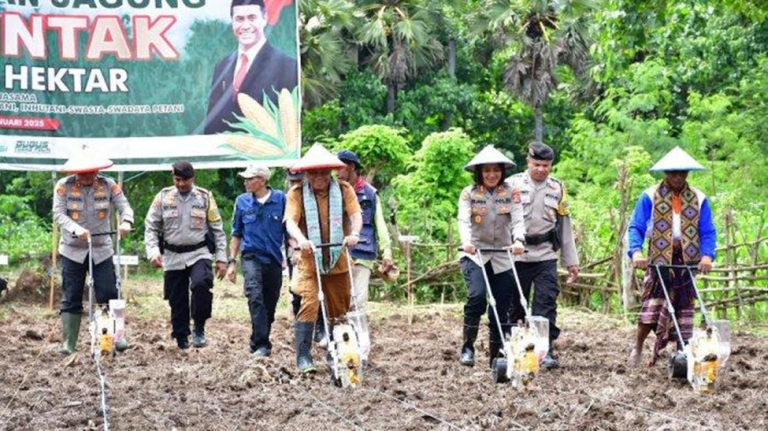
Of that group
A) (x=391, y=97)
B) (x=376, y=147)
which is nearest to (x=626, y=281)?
(x=376, y=147)

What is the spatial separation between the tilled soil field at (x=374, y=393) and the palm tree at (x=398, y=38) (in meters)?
21.0

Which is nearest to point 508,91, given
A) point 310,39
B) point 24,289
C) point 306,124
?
point 306,124

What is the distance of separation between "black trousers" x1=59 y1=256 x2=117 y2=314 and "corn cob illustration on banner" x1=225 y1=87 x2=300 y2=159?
16.5 ft

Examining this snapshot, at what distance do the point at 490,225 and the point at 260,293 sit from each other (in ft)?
7.15

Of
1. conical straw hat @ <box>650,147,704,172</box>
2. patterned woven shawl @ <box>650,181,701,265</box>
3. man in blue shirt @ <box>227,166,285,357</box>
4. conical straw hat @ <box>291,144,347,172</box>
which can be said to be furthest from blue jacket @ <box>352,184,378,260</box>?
conical straw hat @ <box>650,147,704,172</box>

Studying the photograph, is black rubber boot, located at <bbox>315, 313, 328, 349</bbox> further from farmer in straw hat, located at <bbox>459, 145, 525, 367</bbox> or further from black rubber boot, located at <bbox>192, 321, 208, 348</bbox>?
farmer in straw hat, located at <bbox>459, 145, 525, 367</bbox>

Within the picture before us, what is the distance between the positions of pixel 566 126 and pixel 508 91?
3500mm

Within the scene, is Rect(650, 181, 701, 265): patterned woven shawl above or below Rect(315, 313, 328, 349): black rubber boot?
above

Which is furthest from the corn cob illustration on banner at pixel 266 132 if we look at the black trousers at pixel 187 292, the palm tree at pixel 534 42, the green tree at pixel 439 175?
the palm tree at pixel 534 42

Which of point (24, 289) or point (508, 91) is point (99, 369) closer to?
point (24, 289)

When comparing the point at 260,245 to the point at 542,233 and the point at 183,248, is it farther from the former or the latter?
the point at 542,233

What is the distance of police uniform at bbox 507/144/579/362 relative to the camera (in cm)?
1095

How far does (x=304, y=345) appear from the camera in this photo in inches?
409

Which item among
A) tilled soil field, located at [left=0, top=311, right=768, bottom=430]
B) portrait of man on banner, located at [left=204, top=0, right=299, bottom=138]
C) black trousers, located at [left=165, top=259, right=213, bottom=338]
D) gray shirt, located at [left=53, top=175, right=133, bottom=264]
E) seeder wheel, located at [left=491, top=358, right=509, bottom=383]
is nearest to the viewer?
tilled soil field, located at [left=0, top=311, right=768, bottom=430]
